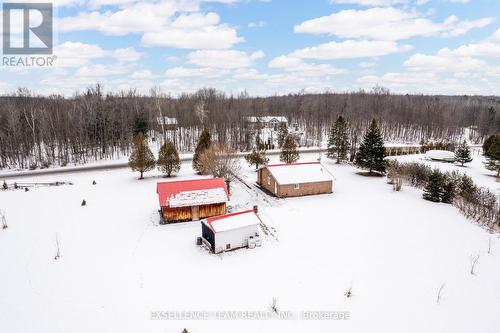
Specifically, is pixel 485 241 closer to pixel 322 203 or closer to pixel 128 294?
pixel 322 203

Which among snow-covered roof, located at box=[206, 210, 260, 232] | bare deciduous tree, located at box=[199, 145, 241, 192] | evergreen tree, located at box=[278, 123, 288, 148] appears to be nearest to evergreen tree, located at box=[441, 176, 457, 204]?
snow-covered roof, located at box=[206, 210, 260, 232]

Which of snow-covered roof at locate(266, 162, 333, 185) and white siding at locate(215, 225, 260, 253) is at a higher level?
Result: snow-covered roof at locate(266, 162, 333, 185)

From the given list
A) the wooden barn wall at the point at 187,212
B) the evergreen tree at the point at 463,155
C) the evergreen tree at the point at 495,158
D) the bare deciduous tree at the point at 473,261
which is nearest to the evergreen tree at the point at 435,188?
the bare deciduous tree at the point at 473,261

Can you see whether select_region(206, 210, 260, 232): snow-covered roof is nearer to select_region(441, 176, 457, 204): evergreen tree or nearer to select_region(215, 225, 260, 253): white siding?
select_region(215, 225, 260, 253): white siding

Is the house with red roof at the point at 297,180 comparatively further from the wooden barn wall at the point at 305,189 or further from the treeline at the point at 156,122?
the treeline at the point at 156,122

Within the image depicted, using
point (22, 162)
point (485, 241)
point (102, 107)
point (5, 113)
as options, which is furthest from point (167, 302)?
point (5, 113)
